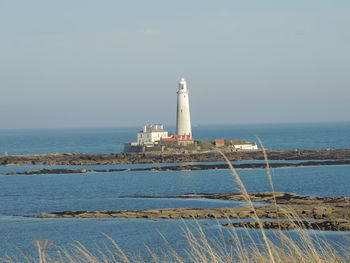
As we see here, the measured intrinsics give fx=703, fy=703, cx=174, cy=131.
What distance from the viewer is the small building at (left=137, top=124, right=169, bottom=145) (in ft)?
240

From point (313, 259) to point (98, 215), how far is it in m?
26.0

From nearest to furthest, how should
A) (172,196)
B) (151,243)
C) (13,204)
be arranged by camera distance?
(151,243), (13,204), (172,196)

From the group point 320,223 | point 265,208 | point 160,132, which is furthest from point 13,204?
point 160,132

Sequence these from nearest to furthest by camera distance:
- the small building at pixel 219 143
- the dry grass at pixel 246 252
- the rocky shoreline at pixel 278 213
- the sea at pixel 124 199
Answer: the dry grass at pixel 246 252, the sea at pixel 124 199, the rocky shoreline at pixel 278 213, the small building at pixel 219 143

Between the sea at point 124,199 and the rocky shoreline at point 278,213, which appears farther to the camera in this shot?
the rocky shoreline at point 278,213

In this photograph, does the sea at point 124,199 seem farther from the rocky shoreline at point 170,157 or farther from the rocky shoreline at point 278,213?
the rocky shoreline at point 170,157

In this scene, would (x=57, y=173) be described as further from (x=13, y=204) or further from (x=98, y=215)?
(x=98, y=215)

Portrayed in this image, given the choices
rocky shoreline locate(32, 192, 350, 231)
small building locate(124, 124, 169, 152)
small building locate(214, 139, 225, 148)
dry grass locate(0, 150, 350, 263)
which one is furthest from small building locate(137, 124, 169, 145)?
dry grass locate(0, 150, 350, 263)

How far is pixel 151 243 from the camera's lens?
2188 centimetres

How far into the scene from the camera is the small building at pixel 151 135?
2879 inches

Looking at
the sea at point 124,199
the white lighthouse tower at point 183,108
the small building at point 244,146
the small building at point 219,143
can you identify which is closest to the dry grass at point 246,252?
the sea at point 124,199

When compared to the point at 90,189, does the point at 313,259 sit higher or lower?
higher

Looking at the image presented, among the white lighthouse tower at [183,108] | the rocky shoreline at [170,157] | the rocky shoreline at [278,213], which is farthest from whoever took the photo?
the white lighthouse tower at [183,108]

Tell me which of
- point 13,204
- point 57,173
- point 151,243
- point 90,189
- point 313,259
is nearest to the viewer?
point 313,259
